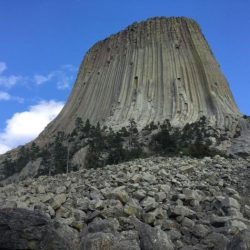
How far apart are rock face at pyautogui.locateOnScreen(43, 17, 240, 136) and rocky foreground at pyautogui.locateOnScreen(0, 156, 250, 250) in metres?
39.4

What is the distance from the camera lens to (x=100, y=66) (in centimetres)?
6825

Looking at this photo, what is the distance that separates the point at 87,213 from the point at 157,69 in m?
53.6

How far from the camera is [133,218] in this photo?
28.0 feet

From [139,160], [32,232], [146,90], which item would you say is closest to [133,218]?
[32,232]

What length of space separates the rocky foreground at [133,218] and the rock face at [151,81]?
3944cm

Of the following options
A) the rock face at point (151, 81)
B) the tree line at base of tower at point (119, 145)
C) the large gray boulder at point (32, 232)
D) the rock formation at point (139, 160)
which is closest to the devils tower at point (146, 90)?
the rock face at point (151, 81)

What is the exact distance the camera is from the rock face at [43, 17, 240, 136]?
2210 inches

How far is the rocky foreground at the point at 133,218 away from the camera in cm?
700

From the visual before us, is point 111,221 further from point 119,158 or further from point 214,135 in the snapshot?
point 214,135

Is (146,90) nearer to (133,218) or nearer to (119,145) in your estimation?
(119,145)

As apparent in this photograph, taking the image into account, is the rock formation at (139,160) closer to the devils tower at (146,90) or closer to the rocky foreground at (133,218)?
the rocky foreground at (133,218)

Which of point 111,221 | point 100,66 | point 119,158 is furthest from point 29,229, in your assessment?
point 100,66

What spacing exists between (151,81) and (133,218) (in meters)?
52.7

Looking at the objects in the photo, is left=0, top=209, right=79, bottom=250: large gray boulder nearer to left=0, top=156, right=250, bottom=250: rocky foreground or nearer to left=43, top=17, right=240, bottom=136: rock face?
left=0, top=156, right=250, bottom=250: rocky foreground
